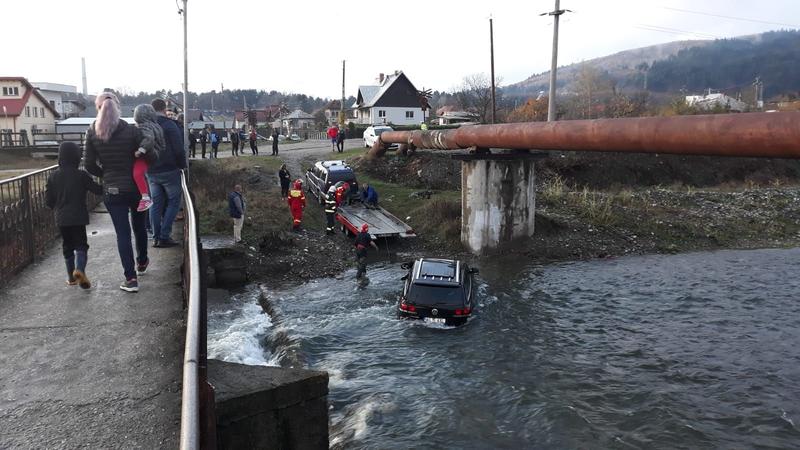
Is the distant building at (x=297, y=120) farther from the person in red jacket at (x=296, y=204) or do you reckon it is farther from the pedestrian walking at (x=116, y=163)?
the pedestrian walking at (x=116, y=163)

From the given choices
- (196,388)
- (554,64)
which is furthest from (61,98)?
(196,388)

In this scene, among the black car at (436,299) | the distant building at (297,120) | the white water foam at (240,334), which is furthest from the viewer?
the distant building at (297,120)

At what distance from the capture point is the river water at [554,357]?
9.63 metres

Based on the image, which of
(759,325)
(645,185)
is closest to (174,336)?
(759,325)

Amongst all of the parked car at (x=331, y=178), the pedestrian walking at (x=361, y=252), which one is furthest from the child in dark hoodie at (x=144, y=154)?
the parked car at (x=331, y=178)

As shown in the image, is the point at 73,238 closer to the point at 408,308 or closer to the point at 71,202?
the point at 71,202

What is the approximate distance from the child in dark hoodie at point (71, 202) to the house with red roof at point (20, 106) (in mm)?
55746

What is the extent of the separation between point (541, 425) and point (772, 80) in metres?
197

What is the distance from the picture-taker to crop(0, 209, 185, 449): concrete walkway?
374cm

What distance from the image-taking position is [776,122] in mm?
7434

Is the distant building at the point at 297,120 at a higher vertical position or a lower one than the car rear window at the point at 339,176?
Answer: higher

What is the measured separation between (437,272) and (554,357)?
3.60 metres

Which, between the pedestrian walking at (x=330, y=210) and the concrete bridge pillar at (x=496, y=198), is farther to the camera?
the pedestrian walking at (x=330, y=210)

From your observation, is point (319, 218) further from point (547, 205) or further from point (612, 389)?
point (612, 389)
